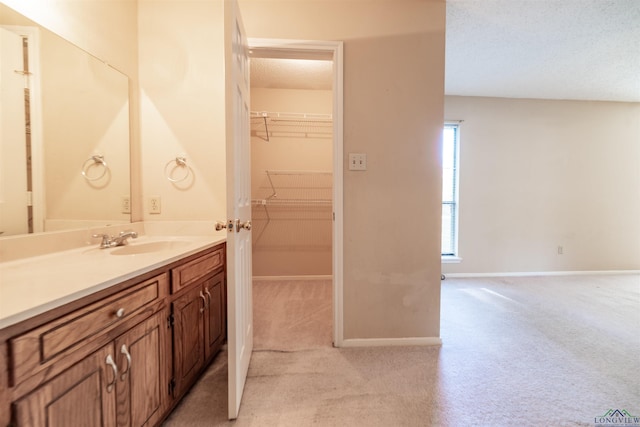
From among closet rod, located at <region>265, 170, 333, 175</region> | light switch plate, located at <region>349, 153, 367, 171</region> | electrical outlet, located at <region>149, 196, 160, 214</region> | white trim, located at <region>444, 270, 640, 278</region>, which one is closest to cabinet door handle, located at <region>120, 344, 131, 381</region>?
electrical outlet, located at <region>149, 196, 160, 214</region>

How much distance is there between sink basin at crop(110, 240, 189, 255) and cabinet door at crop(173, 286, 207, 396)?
319 mm

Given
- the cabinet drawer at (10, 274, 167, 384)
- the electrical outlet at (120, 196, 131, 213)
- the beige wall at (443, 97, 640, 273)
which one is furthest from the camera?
the beige wall at (443, 97, 640, 273)

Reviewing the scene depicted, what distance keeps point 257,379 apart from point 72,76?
197 cm

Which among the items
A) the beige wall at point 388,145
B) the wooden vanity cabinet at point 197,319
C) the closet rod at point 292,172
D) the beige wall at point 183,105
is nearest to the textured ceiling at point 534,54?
the beige wall at point 388,145

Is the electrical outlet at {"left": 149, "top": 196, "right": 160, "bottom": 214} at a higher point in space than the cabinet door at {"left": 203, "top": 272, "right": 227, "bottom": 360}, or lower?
higher

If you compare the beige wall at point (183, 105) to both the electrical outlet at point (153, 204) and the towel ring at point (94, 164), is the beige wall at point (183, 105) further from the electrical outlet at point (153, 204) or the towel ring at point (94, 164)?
the towel ring at point (94, 164)

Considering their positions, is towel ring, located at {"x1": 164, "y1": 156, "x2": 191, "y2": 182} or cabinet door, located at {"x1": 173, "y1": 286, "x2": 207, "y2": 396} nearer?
cabinet door, located at {"x1": 173, "y1": 286, "x2": 207, "y2": 396}

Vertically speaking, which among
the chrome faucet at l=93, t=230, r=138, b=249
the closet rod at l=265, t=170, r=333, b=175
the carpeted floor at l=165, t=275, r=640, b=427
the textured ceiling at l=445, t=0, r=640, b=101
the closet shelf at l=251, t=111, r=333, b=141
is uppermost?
the textured ceiling at l=445, t=0, r=640, b=101

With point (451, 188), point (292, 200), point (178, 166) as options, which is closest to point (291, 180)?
point (292, 200)

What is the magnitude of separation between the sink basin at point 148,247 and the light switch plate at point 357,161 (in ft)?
3.90

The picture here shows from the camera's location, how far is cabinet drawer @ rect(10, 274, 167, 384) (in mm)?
562

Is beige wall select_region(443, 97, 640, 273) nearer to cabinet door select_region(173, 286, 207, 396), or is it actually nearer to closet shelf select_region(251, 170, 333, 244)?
closet shelf select_region(251, 170, 333, 244)

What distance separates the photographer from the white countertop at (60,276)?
588mm

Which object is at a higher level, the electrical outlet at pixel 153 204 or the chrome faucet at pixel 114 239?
the electrical outlet at pixel 153 204
